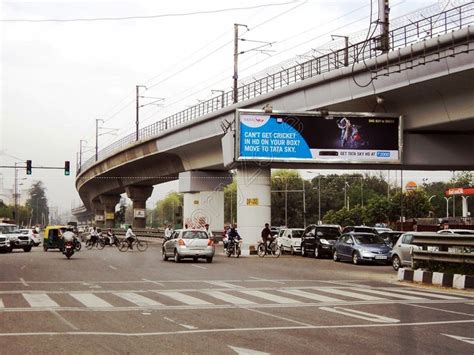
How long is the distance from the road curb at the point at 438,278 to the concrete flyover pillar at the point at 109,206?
82.5 m

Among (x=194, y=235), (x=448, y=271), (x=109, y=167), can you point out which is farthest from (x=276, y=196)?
(x=448, y=271)

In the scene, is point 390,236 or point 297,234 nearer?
point 390,236

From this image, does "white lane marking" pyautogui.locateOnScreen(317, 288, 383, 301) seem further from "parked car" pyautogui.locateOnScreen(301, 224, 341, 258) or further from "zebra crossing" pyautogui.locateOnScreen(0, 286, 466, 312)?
"parked car" pyautogui.locateOnScreen(301, 224, 341, 258)

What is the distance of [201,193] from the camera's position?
53969 mm

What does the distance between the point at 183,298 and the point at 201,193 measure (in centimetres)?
3879

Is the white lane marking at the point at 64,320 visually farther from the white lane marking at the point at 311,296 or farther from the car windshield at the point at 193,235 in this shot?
the car windshield at the point at 193,235

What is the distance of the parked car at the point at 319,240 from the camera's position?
3678cm

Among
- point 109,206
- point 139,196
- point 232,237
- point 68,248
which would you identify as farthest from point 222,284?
point 109,206

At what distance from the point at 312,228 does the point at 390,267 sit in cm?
894

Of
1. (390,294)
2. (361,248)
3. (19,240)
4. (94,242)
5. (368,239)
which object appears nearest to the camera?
(390,294)

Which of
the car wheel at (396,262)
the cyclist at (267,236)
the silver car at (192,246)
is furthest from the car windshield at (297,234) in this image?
the car wheel at (396,262)

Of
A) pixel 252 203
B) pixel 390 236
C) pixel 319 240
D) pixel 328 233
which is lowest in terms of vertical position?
pixel 319 240

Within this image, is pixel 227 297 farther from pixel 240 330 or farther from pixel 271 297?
pixel 240 330

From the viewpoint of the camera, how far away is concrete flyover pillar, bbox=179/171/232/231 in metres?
53.4
